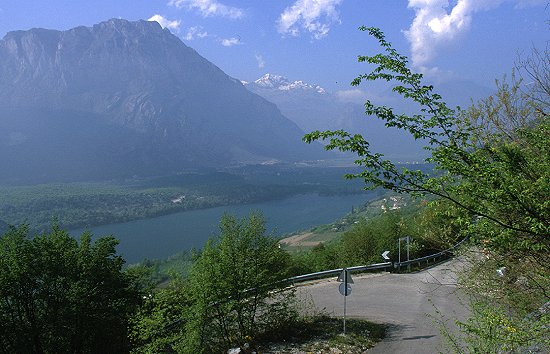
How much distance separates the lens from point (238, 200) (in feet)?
638

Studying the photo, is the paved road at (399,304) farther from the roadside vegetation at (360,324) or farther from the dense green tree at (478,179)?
the dense green tree at (478,179)

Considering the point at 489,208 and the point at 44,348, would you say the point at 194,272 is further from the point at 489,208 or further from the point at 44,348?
the point at 489,208

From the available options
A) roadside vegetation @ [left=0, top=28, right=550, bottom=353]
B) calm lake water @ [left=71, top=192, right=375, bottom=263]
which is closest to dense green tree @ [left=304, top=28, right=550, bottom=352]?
roadside vegetation @ [left=0, top=28, right=550, bottom=353]

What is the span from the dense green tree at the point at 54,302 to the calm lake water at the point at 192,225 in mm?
77056

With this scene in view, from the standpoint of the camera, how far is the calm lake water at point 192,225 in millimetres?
113312

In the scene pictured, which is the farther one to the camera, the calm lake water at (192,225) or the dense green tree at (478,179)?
the calm lake water at (192,225)

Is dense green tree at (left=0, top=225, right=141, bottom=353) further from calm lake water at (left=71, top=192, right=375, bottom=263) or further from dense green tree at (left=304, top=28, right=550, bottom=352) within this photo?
calm lake water at (left=71, top=192, right=375, bottom=263)

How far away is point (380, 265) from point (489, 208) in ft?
61.8

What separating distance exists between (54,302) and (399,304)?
1436 cm

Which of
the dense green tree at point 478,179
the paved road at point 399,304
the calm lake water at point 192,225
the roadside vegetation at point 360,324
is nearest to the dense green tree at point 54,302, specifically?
the roadside vegetation at point 360,324

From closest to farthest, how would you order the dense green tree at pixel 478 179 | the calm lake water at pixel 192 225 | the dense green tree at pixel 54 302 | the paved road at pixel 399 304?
the dense green tree at pixel 478 179 → the paved road at pixel 399 304 → the dense green tree at pixel 54 302 → the calm lake water at pixel 192 225

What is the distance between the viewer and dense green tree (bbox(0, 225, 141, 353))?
1530 centimetres

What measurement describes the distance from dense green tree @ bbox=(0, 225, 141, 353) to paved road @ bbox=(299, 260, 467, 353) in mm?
8352

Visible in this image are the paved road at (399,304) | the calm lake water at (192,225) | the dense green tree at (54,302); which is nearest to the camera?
the paved road at (399,304)
